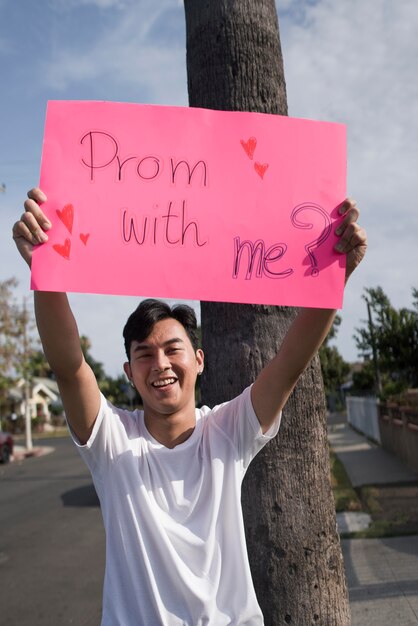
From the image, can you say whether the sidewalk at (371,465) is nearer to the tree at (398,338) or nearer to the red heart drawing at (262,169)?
the tree at (398,338)

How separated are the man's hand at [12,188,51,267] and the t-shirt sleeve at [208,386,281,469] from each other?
753 mm

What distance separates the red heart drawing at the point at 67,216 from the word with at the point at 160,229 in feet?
0.50

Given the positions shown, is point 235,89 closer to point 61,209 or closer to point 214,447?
point 61,209

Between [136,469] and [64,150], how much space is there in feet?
3.22

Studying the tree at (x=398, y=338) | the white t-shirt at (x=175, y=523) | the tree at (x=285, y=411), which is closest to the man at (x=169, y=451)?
the white t-shirt at (x=175, y=523)

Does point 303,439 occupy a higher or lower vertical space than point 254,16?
lower

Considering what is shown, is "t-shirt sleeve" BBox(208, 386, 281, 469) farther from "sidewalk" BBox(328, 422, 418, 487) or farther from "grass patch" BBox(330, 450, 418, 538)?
"sidewalk" BBox(328, 422, 418, 487)

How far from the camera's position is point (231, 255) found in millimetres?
2145

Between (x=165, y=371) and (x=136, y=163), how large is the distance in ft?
2.14

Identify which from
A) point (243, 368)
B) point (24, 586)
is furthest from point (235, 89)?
point (24, 586)

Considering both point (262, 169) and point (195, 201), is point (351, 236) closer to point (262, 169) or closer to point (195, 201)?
point (262, 169)

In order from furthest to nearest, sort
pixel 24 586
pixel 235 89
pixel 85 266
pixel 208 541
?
pixel 24 586, pixel 235 89, pixel 85 266, pixel 208 541

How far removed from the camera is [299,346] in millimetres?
2068

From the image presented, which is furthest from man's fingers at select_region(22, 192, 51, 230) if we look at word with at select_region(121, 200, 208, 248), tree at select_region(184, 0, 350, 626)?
tree at select_region(184, 0, 350, 626)
